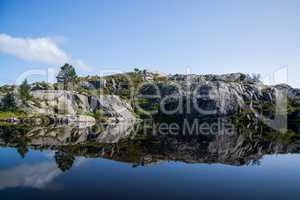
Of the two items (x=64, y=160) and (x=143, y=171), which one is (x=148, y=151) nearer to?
(x=143, y=171)

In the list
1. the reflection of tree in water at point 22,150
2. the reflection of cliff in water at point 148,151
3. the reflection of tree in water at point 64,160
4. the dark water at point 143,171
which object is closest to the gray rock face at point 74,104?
the reflection of cliff in water at point 148,151

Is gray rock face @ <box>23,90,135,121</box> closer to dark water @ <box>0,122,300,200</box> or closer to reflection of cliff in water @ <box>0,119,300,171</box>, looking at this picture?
reflection of cliff in water @ <box>0,119,300,171</box>

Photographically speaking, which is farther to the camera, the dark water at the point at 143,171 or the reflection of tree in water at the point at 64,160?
the reflection of tree in water at the point at 64,160

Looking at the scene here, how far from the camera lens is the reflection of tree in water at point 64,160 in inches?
1797

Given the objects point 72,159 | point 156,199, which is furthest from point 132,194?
point 72,159

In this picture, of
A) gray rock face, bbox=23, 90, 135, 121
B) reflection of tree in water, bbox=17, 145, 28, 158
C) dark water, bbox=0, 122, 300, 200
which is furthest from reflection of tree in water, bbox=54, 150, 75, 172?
gray rock face, bbox=23, 90, 135, 121

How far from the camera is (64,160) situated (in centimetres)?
5112

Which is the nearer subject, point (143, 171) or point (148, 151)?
point (143, 171)

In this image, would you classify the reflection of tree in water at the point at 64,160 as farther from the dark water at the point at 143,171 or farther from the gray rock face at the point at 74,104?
the gray rock face at the point at 74,104

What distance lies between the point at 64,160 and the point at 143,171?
1542cm

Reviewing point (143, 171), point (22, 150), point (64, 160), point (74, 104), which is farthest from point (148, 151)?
point (74, 104)

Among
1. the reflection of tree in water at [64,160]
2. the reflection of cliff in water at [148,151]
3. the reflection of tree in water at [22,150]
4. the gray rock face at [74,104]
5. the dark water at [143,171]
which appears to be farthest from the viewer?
the gray rock face at [74,104]

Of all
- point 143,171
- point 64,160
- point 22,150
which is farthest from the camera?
point 22,150

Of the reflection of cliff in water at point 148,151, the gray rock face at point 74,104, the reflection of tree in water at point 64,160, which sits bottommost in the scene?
the reflection of cliff in water at point 148,151
